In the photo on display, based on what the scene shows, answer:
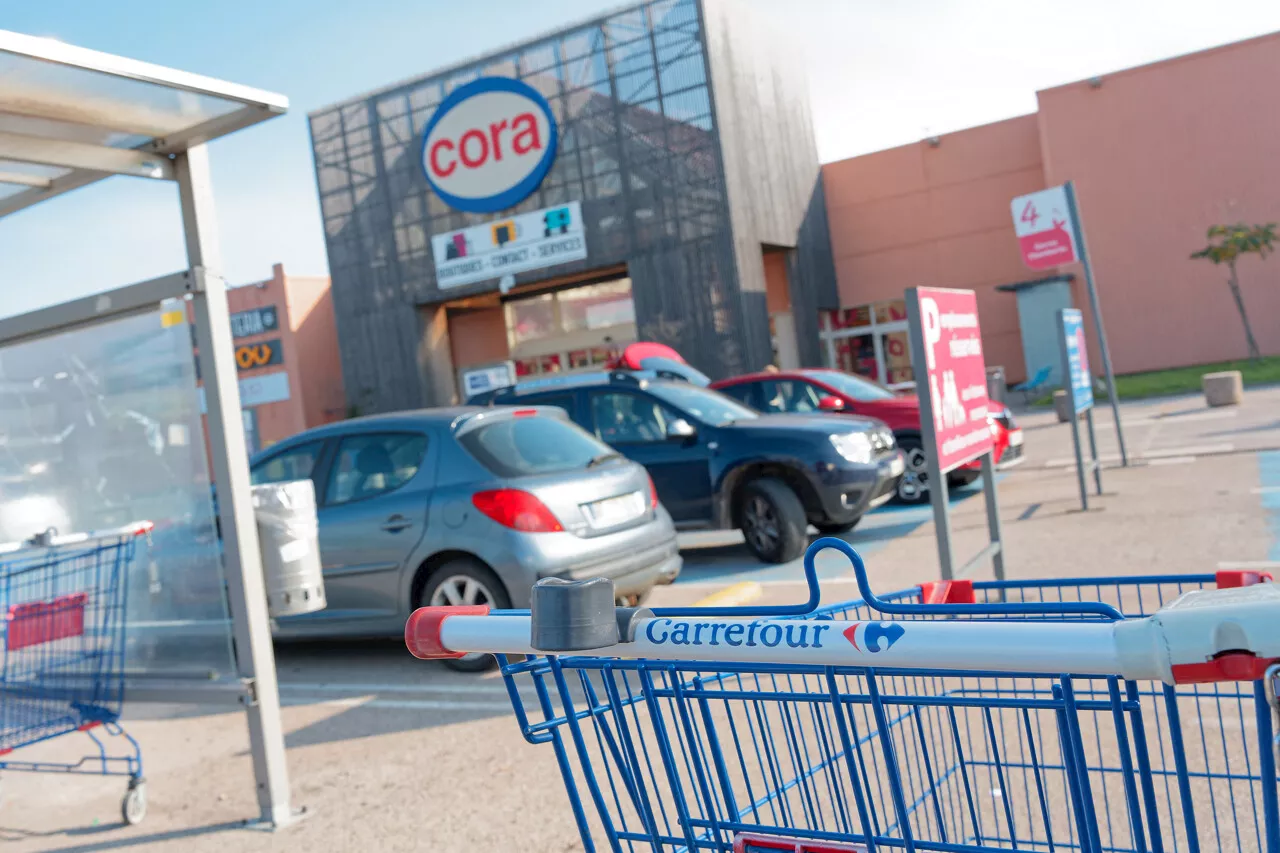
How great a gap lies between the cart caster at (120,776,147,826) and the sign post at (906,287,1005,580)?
3560 mm

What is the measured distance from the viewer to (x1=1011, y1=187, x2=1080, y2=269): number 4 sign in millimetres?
27406

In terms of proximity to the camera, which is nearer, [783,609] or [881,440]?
[783,609]

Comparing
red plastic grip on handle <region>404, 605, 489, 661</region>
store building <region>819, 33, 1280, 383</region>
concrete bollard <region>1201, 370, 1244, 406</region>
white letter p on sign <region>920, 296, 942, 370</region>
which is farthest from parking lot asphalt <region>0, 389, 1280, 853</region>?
store building <region>819, 33, 1280, 383</region>

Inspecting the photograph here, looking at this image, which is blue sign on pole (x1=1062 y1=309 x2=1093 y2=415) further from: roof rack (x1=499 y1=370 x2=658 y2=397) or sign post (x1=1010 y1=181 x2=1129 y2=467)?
sign post (x1=1010 y1=181 x2=1129 y2=467)

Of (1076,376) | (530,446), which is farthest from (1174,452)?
(530,446)

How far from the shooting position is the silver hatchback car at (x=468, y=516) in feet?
21.0

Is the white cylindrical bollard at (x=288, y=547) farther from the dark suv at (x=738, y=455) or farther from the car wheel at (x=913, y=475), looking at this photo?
the car wheel at (x=913, y=475)

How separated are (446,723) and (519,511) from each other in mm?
1313

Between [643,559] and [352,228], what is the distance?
1189 inches

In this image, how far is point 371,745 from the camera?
5375 millimetres

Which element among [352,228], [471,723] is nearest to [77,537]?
[471,723]

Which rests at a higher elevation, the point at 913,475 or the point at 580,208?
the point at 580,208

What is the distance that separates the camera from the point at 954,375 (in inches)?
219

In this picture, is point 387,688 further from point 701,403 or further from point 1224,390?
point 1224,390
